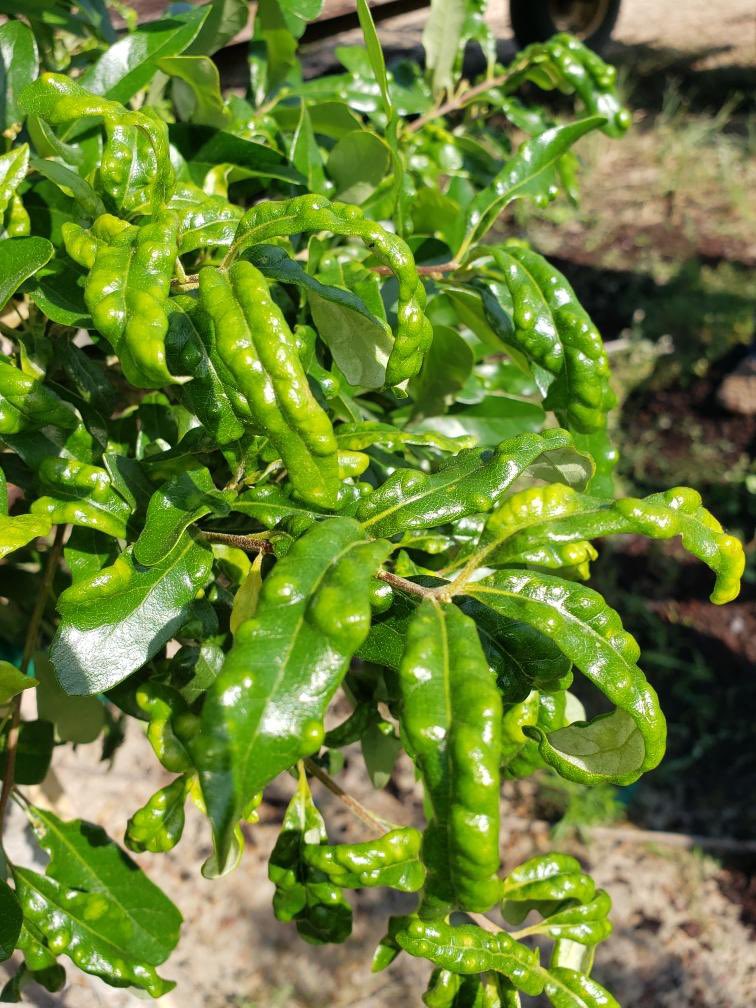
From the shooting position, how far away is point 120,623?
0.75 m

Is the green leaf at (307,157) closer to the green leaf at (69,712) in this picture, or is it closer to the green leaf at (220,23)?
the green leaf at (220,23)

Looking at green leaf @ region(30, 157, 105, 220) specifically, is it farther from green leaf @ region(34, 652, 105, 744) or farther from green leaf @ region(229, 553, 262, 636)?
green leaf @ region(34, 652, 105, 744)

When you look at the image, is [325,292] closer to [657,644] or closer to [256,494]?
[256,494]

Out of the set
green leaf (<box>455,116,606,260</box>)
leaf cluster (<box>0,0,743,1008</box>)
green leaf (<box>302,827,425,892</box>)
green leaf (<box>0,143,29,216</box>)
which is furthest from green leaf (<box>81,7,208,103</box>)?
green leaf (<box>302,827,425,892</box>)

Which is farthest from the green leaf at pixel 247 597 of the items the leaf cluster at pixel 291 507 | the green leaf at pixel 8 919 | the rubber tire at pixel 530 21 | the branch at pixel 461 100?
the rubber tire at pixel 530 21

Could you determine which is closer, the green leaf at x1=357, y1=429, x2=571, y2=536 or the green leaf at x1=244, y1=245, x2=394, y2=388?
the green leaf at x1=357, y1=429, x2=571, y2=536

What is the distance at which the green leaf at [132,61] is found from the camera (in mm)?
1053

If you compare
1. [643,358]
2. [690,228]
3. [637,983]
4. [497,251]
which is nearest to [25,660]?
[497,251]

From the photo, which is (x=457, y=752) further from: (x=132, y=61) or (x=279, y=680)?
(x=132, y=61)

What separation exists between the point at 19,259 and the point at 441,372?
0.50 m

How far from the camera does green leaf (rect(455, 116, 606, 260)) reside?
1.11 meters

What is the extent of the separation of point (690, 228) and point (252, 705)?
16.7 feet

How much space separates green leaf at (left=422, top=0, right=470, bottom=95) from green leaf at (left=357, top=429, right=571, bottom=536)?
3.00ft

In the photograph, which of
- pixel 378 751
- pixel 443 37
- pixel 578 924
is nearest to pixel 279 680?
pixel 578 924
